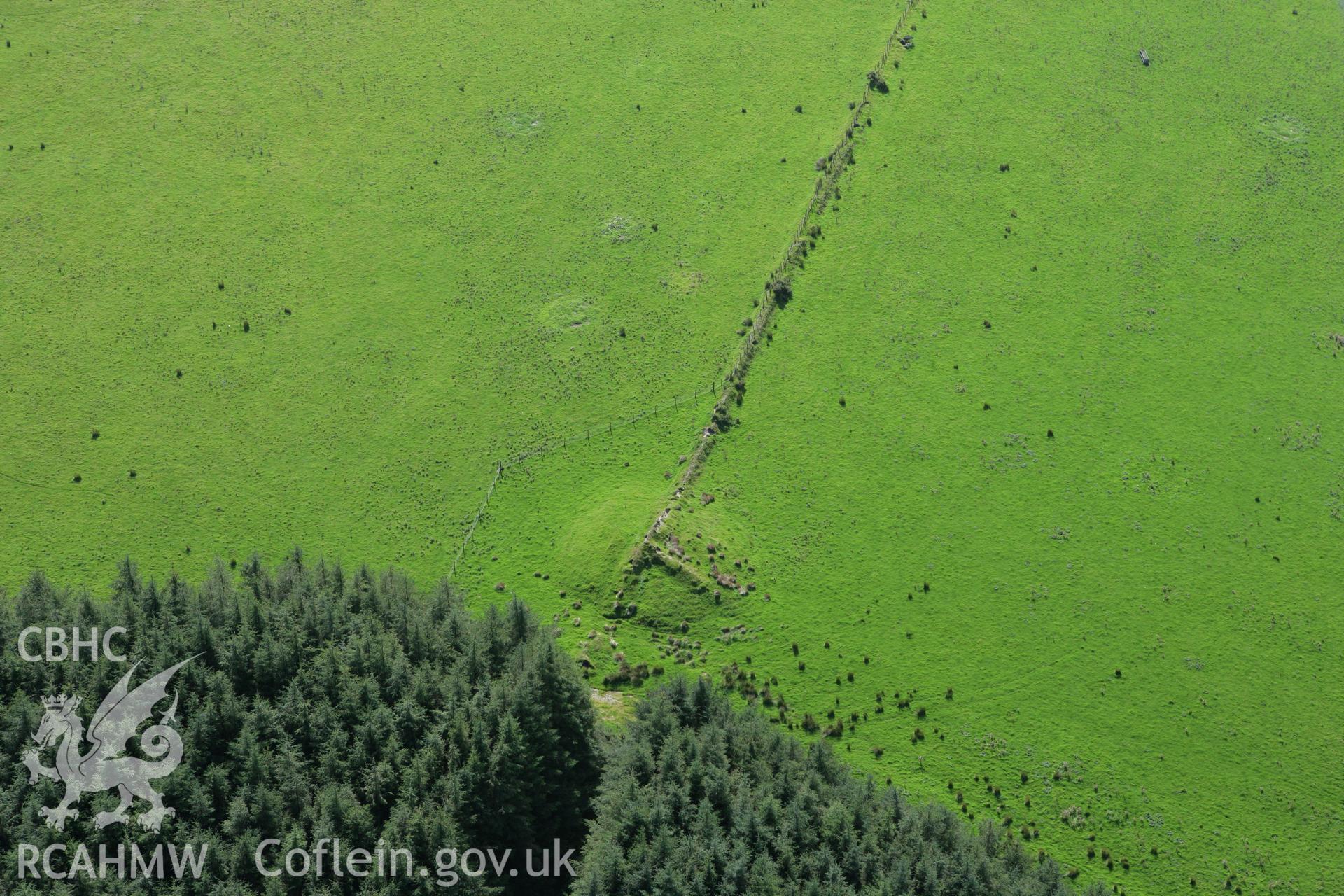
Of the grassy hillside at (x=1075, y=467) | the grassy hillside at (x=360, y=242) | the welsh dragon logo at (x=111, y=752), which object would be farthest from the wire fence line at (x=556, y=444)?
the welsh dragon logo at (x=111, y=752)

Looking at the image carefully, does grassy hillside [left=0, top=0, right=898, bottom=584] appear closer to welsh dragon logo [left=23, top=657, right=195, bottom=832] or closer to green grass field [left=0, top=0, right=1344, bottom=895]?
green grass field [left=0, top=0, right=1344, bottom=895]

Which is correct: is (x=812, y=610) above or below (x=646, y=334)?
below

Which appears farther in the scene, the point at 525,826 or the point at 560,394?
the point at 560,394

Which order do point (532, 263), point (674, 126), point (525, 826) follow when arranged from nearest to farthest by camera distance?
point (525, 826), point (532, 263), point (674, 126)

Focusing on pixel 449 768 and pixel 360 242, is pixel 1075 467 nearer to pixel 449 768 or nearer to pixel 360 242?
pixel 449 768

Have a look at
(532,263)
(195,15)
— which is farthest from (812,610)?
(195,15)

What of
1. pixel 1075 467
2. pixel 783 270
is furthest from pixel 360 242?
pixel 1075 467

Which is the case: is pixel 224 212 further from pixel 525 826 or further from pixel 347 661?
pixel 525 826
